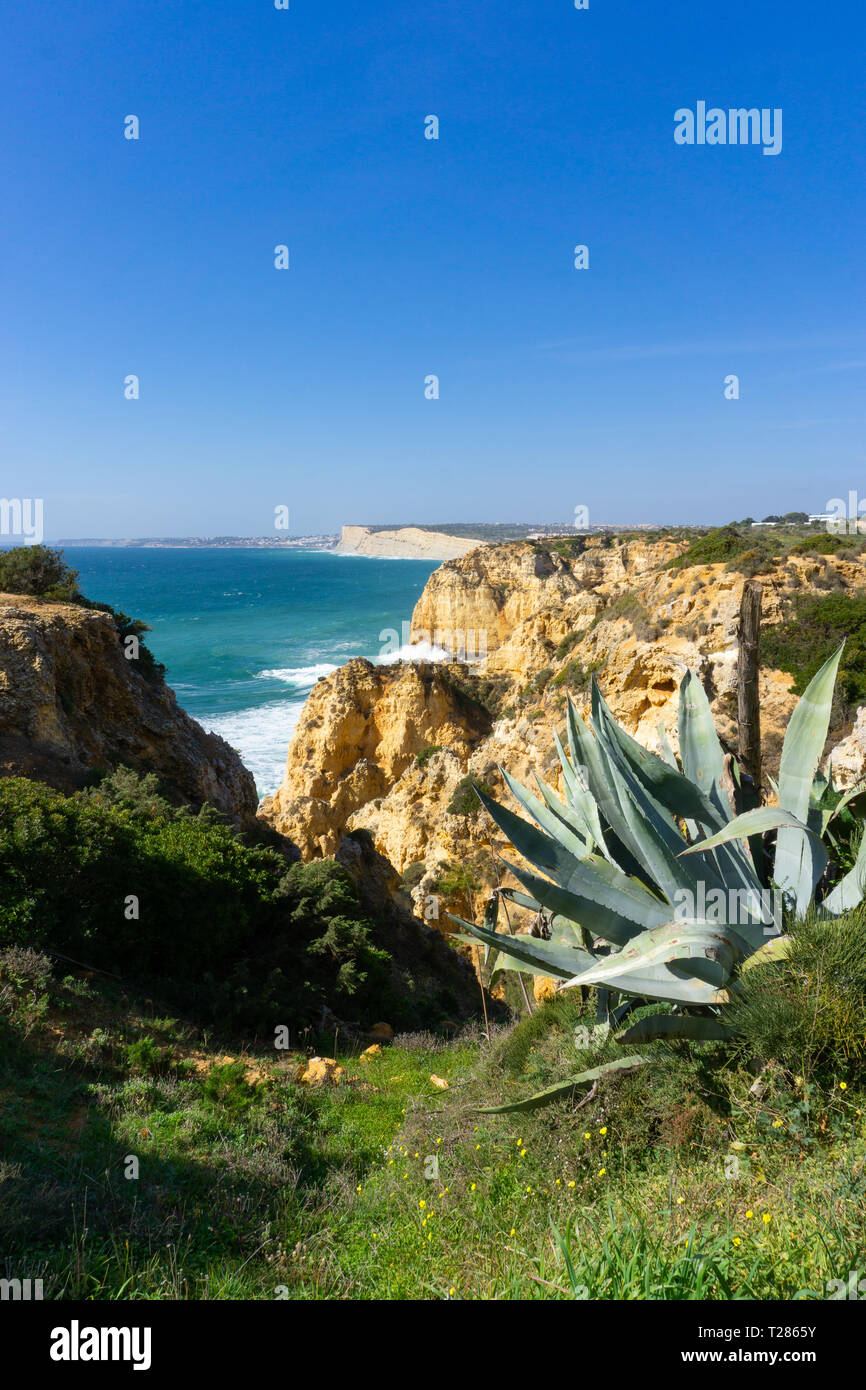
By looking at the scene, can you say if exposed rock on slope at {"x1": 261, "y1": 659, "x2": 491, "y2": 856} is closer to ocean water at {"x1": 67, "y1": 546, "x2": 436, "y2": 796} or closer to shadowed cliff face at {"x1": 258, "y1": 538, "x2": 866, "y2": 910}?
shadowed cliff face at {"x1": 258, "y1": 538, "x2": 866, "y2": 910}

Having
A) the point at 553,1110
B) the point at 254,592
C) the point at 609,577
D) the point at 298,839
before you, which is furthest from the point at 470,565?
the point at 254,592

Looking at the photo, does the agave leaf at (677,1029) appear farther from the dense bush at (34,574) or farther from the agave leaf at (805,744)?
the dense bush at (34,574)

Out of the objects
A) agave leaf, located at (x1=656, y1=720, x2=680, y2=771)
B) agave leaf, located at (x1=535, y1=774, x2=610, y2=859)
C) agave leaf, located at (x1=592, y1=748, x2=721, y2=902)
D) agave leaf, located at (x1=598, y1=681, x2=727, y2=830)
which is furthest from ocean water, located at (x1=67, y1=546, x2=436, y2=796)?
agave leaf, located at (x1=592, y1=748, x2=721, y2=902)

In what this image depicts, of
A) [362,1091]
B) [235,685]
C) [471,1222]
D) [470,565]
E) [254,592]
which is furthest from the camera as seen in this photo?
[254,592]

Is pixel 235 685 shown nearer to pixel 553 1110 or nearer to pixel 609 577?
pixel 609 577

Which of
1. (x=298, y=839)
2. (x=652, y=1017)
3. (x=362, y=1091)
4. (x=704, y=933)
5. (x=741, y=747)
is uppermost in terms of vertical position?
(x=741, y=747)
